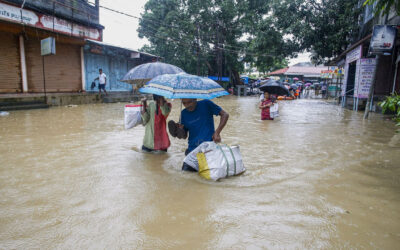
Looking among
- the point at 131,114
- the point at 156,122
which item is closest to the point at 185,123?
the point at 156,122

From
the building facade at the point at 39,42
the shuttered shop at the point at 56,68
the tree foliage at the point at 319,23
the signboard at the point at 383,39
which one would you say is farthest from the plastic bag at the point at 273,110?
the shuttered shop at the point at 56,68

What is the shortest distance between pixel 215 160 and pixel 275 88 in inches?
229

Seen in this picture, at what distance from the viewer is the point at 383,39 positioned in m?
8.94

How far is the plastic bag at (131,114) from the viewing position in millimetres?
4578

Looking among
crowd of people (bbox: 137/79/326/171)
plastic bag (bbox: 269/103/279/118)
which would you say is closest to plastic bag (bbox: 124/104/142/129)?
crowd of people (bbox: 137/79/326/171)

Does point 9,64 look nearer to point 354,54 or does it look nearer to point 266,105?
point 266,105

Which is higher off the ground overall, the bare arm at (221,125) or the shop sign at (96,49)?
the shop sign at (96,49)

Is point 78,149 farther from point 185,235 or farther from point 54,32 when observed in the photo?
point 54,32

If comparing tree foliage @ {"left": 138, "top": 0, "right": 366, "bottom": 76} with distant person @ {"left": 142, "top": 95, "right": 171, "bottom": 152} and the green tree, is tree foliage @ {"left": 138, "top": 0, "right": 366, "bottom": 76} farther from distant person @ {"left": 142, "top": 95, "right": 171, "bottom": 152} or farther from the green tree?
distant person @ {"left": 142, "top": 95, "right": 171, "bottom": 152}

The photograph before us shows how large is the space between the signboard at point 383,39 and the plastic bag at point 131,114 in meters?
8.53

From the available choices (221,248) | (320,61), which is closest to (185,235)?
(221,248)

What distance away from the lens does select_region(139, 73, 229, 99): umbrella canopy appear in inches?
126

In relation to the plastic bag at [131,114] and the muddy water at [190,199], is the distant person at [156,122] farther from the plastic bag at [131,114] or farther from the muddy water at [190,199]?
the muddy water at [190,199]

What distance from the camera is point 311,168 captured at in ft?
14.0
